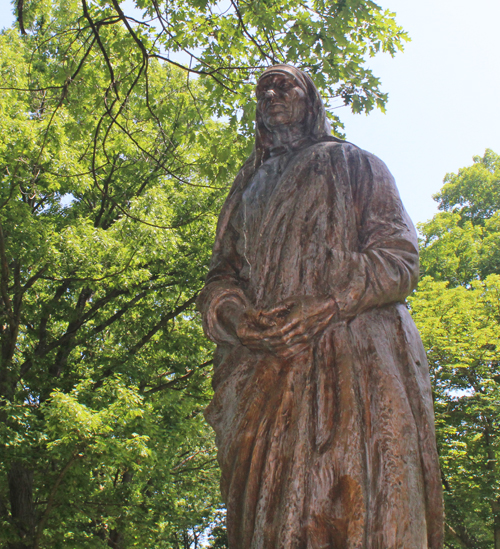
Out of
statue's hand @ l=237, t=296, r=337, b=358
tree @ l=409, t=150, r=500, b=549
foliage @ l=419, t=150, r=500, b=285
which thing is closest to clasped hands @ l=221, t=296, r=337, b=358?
statue's hand @ l=237, t=296, r=337, b=358

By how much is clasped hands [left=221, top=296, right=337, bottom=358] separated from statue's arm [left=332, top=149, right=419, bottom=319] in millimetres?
92

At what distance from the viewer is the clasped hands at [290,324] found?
2.66 m

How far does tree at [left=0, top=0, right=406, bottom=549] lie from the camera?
629 centimetres

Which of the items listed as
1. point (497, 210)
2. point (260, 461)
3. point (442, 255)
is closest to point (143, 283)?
point (260, 461)

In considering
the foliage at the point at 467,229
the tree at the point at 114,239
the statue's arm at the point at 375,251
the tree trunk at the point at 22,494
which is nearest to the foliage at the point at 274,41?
the tree at the point at 114,239

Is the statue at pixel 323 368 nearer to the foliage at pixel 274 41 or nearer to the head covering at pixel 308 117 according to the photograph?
the head covering at pixel 308 117

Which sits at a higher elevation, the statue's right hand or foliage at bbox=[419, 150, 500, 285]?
foliage at bbox=[419, 150, 500, 285]

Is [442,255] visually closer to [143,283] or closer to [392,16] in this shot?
[143,283]

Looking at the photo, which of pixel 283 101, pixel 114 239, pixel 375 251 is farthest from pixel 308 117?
pixel 114 239

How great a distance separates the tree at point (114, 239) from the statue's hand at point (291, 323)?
3130 millimetres

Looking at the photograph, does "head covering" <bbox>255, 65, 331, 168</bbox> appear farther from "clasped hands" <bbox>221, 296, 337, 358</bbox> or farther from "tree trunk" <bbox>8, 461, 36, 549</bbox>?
"tree trunk" <bbox>8, 461, 36, 549</bbox>

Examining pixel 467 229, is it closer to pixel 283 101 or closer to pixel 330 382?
pixel 283 101

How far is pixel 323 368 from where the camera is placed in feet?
8.63

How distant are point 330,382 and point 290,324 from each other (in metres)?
0.32
